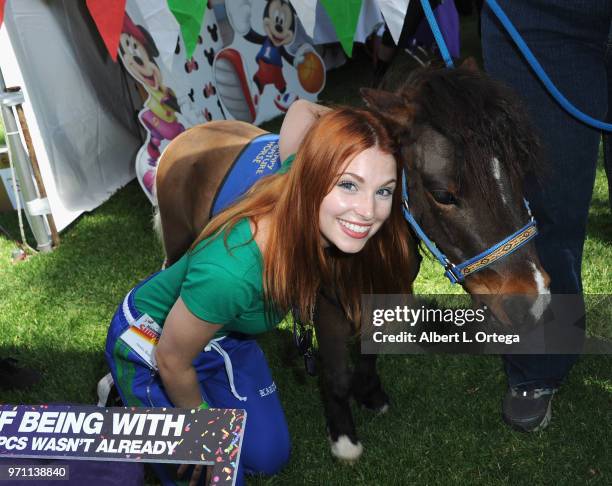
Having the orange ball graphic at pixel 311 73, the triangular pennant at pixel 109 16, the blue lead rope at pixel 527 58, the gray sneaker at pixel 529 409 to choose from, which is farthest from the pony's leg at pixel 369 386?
the orange ball graphic at pixel 311 73

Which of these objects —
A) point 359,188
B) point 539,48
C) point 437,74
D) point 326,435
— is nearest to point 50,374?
point 326,435

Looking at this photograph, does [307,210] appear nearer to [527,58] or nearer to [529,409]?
[527,58]

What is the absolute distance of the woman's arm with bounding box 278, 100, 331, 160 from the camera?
2619 millimetres

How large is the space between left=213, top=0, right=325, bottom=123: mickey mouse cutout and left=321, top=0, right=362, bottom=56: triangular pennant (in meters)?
3.47

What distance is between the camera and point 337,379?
2.79 meters

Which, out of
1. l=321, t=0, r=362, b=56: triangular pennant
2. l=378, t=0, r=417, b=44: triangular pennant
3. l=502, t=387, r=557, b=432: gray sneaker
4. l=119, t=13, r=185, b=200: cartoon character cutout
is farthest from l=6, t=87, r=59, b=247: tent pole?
l=502, t=387, r=557, b=432: gray sneaker

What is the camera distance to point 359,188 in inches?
77.7

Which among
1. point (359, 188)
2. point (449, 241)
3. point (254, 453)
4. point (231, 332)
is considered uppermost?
point (359, 188)

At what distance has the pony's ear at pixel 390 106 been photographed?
6.83 ft

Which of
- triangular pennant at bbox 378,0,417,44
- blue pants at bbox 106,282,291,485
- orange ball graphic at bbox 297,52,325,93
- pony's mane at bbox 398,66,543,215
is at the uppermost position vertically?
pony's mane at bbox 398,66,543,215

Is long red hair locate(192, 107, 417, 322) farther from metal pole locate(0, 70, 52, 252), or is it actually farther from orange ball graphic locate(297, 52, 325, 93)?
orange ball graphic locate(297, 52, 325, 93)

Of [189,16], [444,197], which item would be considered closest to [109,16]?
[189,16]

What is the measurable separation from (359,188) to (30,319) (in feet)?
9.91

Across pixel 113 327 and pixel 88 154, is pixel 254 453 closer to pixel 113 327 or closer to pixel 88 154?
pixel 113 327
